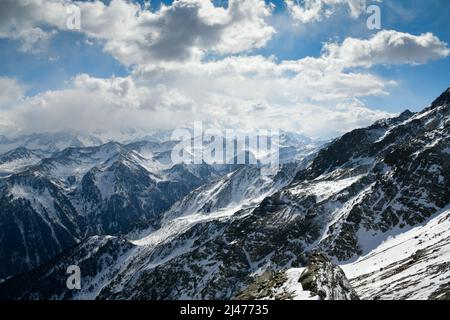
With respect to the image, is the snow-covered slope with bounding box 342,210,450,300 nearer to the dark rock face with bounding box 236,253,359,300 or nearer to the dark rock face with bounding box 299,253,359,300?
A: the dark rock face with bounding box 299,253,359,300

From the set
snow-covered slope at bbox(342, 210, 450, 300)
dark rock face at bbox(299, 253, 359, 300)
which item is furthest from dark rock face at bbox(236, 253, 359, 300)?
snow-covered slope at bbox(342, 210, 450, 300)

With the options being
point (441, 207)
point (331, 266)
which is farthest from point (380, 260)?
point (331, 266)

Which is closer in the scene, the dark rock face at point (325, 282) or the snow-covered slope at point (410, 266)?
the dark rock face at point (325, 282)

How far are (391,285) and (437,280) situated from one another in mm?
23160

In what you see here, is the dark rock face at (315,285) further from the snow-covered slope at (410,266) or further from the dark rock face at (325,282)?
the snow-covered slope at (410,266)

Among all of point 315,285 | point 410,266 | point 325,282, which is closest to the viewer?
point 315,285

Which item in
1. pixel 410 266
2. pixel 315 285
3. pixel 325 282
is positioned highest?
pixel 315 285

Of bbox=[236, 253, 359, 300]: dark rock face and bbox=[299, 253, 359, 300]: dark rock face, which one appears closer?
bbox=[299, 253, 359, 300]: dark rock face

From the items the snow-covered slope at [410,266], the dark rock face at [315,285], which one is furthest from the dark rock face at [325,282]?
the snow-covered slope at [410,266]

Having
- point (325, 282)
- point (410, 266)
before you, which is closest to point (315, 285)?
point (325, 282)

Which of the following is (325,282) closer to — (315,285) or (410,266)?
(315,285)

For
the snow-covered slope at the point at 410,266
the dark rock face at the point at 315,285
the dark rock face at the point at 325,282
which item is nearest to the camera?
the dark rock face at the point at 325,282
